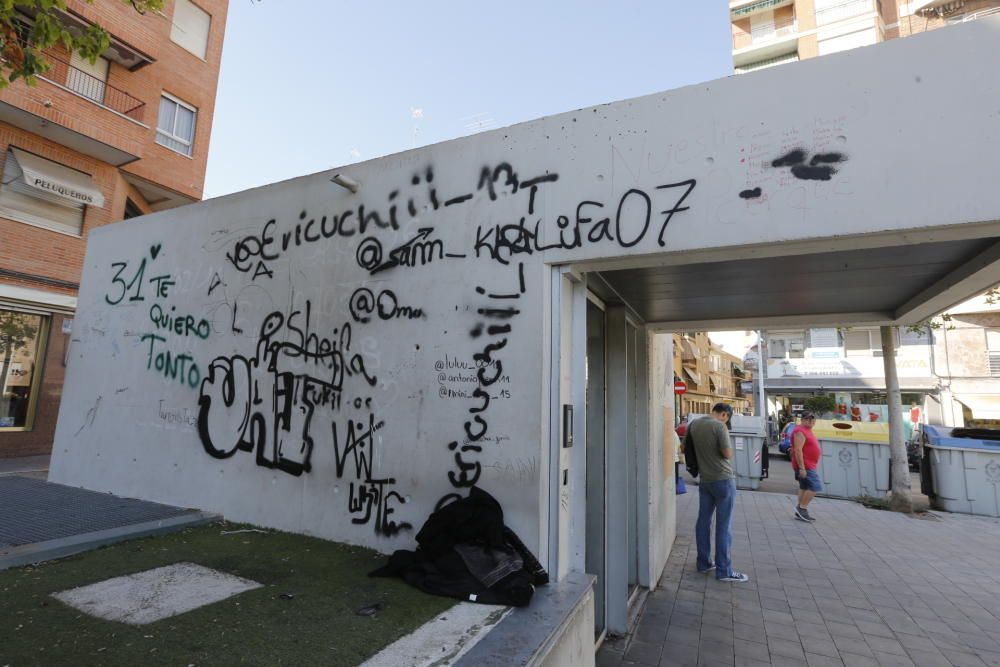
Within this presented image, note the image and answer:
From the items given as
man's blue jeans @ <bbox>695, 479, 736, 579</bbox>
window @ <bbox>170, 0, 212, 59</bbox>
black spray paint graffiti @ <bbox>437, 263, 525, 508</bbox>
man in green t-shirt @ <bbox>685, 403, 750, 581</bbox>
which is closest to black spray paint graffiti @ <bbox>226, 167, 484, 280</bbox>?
black spray paint graffiti @ <bbox>437, 263, 525, 508</bbox>

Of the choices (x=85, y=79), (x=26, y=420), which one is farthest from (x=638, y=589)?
(x=85, y=79)

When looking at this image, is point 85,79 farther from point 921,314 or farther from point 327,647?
point 921,314

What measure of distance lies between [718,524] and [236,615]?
5.06 meters

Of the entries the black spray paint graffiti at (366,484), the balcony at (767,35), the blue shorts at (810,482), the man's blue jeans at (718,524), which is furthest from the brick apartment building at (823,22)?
the black spray paint graffiti at (366,484)

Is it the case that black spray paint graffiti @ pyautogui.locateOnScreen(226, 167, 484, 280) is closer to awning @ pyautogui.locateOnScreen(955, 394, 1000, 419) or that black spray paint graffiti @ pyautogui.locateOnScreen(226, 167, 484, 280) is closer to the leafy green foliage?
the leafy green foliage

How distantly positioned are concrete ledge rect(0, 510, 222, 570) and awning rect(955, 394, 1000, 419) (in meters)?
28.0

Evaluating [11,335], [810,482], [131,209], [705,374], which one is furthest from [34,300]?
[705,374]

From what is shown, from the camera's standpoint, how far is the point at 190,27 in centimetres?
1512

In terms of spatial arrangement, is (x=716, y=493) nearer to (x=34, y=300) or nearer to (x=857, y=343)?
(x=34, y=300)

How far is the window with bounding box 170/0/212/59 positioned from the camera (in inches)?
580

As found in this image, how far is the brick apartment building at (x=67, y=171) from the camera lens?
36.1ft

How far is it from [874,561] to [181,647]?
742 centimetres

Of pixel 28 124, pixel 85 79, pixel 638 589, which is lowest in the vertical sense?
pixel 638 589

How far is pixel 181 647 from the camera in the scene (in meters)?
2.46
